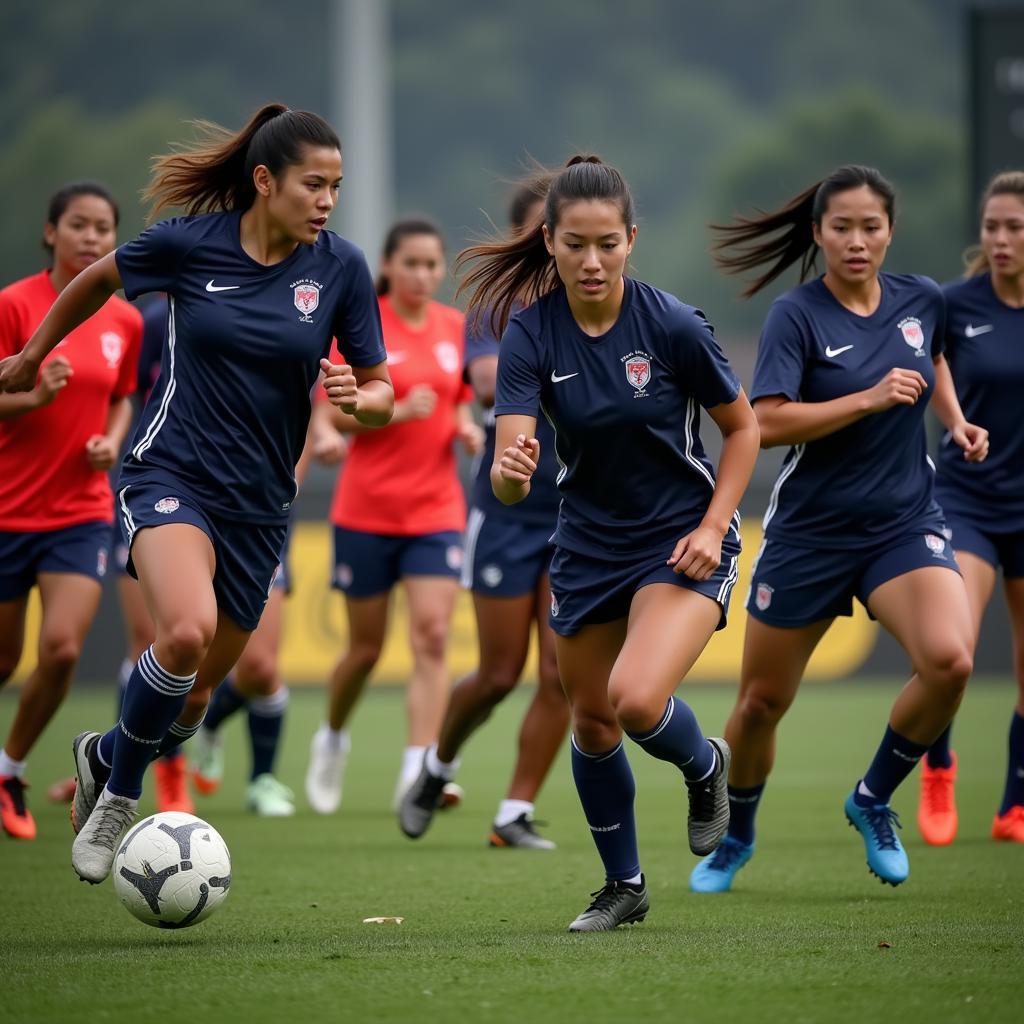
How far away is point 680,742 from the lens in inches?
211

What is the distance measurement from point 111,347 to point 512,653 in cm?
218

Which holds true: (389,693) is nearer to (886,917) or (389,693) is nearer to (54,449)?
(54,449)

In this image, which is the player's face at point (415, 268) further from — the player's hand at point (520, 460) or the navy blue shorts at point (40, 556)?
the player's hand at point (520, 460)

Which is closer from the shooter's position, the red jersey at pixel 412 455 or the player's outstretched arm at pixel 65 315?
the player's outstretched arm at pixel 65 315

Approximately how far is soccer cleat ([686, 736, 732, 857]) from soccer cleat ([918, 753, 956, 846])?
2.27 meters

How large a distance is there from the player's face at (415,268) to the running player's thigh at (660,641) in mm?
3880

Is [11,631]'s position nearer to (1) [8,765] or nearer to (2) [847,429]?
(1) [8,765]

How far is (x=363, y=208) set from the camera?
73.7ft

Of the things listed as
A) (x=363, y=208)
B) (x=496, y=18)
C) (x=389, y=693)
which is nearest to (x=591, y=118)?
(x=496, y=18)

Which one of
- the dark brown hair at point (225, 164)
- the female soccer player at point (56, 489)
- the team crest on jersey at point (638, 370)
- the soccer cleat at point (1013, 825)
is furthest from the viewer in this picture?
the female soccer player at point (56, 489)

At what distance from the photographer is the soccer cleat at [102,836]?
536cm

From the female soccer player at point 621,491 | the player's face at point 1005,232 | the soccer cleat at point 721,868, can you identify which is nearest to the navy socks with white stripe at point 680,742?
the female soccer player at point 621,491

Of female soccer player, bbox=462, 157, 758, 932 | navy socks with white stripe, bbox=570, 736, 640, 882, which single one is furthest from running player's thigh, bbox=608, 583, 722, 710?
navy socks with white stripe, bbox=570, 736, 640, 882

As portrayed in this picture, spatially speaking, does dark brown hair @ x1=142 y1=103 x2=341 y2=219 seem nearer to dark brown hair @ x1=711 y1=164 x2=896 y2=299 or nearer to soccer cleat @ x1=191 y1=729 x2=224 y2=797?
dark brown hair @ x1=711 y1=164 x2=896 y2=299
